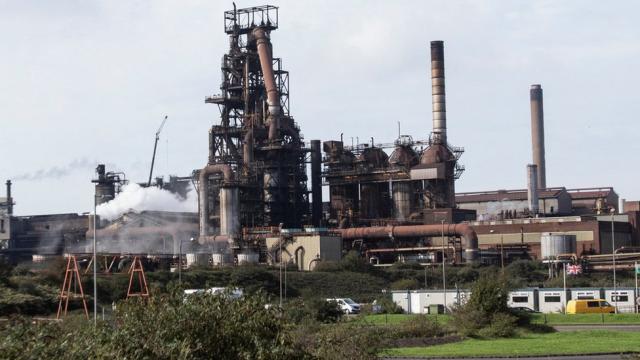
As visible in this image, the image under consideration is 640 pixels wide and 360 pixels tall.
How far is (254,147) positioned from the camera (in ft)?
443

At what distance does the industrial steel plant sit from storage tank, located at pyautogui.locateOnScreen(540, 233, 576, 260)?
0.15m

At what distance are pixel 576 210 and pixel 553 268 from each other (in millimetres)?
42271

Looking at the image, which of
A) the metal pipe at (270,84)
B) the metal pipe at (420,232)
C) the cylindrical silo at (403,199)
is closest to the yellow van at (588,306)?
the metal pipe at (420,232)

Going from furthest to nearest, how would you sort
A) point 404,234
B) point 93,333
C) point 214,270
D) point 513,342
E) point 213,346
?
1. point 404,234
2. point 214,270
3. point 513,342
4. point 213,346
5. point 93,333

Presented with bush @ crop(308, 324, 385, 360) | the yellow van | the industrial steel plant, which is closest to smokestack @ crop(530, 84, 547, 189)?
the industrial steel plant

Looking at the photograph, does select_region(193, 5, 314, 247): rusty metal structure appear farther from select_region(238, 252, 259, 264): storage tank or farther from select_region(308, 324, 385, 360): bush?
select_region(308, 324, 385, 360): bush

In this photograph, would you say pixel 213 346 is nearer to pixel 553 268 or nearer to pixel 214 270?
pixel 214 270

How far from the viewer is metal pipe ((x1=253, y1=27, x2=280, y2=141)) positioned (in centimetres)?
13425

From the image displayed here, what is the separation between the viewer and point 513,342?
2223 inches

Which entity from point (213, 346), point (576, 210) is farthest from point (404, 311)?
point (576, 210)

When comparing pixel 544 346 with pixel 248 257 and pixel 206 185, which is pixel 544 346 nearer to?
pixel 248 257

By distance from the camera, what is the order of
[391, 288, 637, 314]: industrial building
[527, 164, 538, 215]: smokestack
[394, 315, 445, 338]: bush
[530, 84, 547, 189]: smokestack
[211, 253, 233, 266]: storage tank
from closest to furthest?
[394, 315, 445, 338]: bush → [391, 288, 637, 314]: industrial building → [211, 253, 233, 266]: storage tank → [527, 164, 538, 215]: smokestack → [530, 84, 547, 189]: smokestack

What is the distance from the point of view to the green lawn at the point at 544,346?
160ft

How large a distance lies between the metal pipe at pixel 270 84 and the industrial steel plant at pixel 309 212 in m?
0.17
